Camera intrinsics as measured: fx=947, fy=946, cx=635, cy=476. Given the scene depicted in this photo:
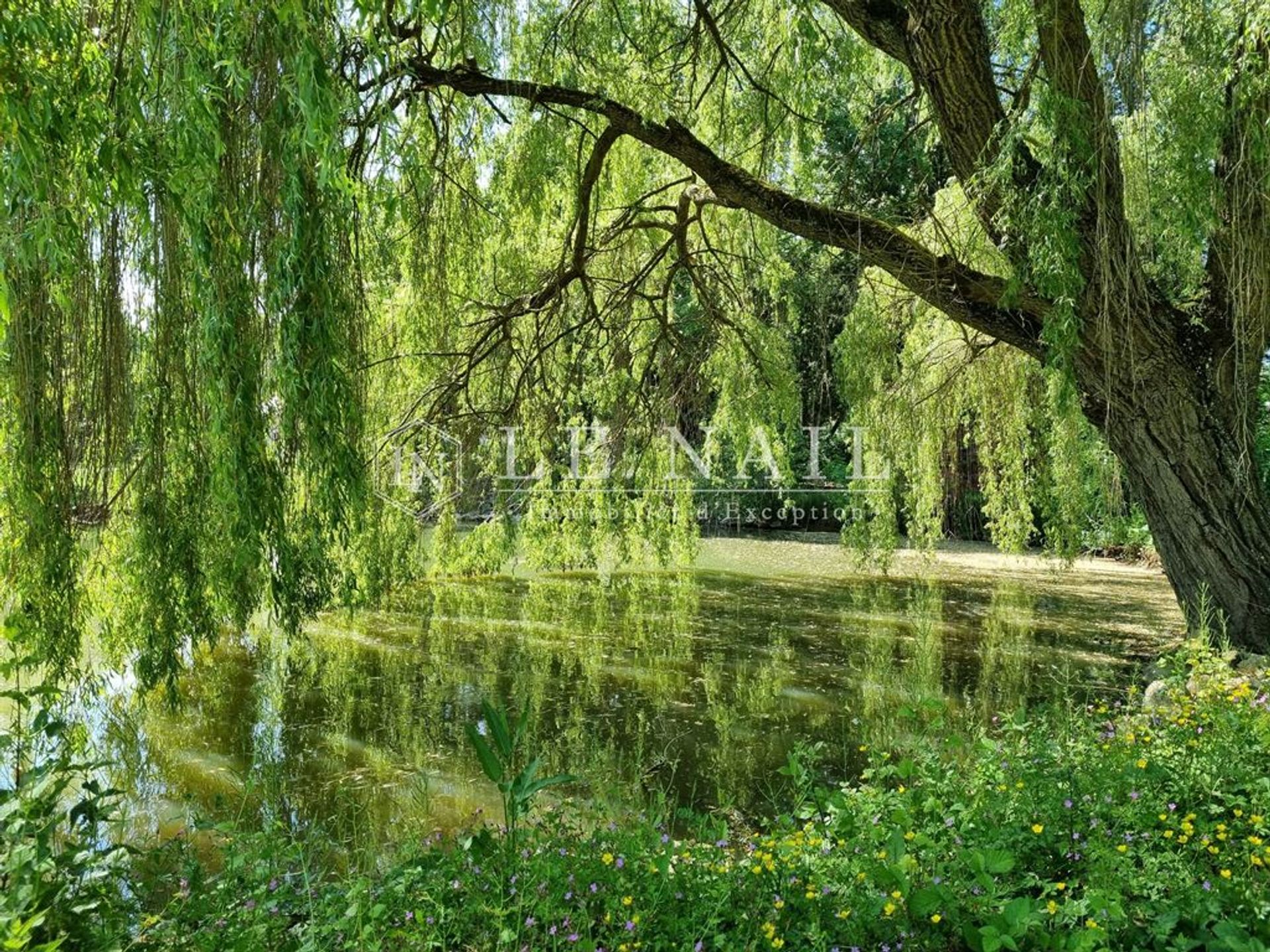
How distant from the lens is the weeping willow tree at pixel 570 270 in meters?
1.89

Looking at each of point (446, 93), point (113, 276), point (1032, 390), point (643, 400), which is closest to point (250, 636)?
point (643, 400)

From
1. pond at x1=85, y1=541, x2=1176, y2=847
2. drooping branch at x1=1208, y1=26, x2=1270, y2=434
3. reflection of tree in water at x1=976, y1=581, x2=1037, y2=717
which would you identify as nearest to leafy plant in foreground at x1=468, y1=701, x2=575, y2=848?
pond at x1=85, y1=541, x2=1176, y2=847

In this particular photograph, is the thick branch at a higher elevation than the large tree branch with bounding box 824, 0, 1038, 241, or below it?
higher

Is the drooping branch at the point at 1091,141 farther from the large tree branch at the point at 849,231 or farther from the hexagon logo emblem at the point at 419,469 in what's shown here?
the hexagon logo emblem at the point at 419,469

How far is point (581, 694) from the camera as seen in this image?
4613 millimetres

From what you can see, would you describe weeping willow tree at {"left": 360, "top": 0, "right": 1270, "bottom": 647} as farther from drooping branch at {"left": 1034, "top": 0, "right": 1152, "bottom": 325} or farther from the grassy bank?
the grassy bank

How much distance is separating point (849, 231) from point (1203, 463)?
153 centimetres

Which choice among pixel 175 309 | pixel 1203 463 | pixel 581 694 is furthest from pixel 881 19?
pixel 581 694

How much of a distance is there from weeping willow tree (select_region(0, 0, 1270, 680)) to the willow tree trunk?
0.01m

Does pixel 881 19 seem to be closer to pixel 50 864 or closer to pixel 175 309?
pixel 175 309

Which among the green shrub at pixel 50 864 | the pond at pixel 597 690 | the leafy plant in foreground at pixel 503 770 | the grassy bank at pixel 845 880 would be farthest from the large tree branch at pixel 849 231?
the green shrub at pixel 50 864

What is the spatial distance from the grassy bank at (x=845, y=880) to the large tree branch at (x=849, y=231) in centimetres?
172

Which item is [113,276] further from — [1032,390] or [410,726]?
[1032,390]

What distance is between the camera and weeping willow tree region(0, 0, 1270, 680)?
1895mm
